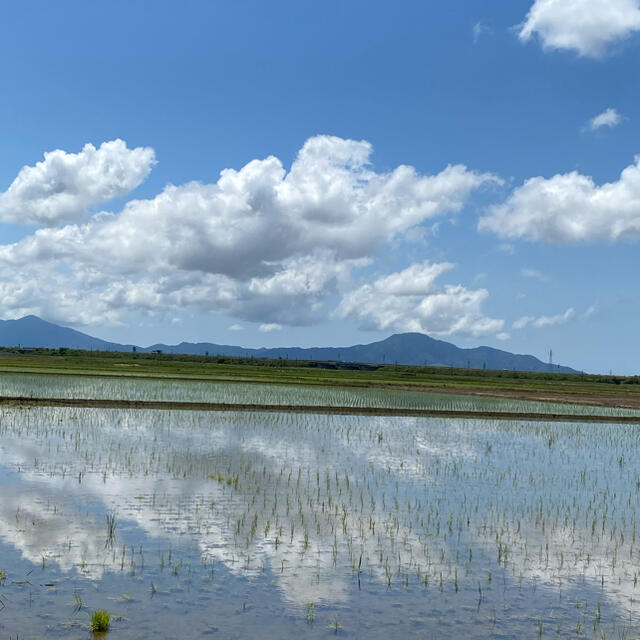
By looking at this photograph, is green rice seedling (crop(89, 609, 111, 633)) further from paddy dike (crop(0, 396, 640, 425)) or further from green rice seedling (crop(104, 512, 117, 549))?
paddy dike (crop(0, 396, 640, 425))

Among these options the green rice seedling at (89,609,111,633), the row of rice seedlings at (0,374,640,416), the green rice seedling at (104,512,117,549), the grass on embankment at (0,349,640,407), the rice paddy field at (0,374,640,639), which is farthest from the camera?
the grass on embankment at (0,349,640,407)

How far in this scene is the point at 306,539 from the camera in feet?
29.0

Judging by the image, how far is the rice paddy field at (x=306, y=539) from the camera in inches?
253

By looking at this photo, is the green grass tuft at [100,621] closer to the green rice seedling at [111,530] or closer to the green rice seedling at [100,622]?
→ the green rice seedling at [100,622]

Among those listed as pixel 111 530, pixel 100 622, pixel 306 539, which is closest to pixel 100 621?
pixel 100 622

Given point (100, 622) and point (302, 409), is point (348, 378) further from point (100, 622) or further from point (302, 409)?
point (100, 622)

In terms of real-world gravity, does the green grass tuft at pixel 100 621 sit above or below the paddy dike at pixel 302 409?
above

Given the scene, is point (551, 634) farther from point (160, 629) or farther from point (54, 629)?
point (54, 629)

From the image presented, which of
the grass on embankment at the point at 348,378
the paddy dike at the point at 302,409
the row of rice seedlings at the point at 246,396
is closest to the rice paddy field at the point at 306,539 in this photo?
the paddy dike at the point at 302,409

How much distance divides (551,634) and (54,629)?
4675 mm

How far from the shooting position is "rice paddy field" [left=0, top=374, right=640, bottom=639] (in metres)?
6.43

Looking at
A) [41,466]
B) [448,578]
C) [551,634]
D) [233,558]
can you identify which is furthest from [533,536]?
[41,466]

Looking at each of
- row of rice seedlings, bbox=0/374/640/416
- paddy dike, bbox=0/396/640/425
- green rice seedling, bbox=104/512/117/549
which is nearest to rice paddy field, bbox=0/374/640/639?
green rice seedling, bbox=104/512/117/549

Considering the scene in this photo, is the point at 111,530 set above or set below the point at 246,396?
above
